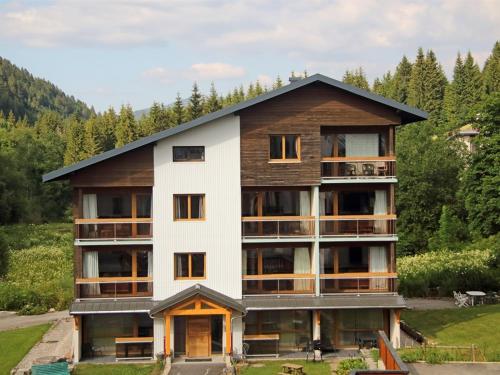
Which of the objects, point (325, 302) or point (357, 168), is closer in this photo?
point (325, 302)

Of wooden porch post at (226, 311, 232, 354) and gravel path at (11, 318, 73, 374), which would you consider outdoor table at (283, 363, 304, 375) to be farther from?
gravel path at (11, 318, 73, 374)

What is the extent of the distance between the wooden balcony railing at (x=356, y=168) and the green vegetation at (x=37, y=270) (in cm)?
2009

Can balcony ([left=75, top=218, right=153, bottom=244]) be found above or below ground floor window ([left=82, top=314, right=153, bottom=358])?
above

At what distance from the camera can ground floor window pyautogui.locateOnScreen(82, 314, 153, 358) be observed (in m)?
29.0

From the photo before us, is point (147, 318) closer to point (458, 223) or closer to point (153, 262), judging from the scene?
point (153, 262)

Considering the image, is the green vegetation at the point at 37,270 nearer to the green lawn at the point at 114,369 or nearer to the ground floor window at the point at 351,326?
the green lawn at the point at 114,369

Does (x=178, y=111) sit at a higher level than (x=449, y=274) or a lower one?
higher

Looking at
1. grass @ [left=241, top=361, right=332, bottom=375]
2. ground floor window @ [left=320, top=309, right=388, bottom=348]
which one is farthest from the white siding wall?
ground floor window @ [left=320, top=309, right=388, bottom=348]

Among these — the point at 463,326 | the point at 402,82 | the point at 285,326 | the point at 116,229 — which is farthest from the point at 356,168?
the point at 402,82

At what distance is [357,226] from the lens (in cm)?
2927

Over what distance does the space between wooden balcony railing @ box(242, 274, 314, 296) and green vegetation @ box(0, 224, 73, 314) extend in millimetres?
16380

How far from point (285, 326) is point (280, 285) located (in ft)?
5.75

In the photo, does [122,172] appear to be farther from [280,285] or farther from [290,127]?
[280,285]

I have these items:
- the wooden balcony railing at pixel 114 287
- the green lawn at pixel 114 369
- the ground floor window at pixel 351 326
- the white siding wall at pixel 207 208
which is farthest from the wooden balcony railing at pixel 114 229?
the ground floor window at pixel 351 326
